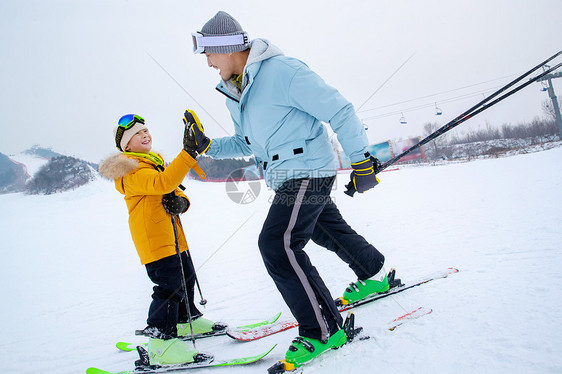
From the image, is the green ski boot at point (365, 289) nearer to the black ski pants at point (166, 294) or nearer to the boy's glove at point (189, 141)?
the black ski pants at point (166, 294)

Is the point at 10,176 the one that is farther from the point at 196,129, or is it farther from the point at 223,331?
the point at 196,129

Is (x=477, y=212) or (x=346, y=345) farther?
(x=477, y=212)

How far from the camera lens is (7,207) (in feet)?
63.8

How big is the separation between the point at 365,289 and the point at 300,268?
3.00 ft

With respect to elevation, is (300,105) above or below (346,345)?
above

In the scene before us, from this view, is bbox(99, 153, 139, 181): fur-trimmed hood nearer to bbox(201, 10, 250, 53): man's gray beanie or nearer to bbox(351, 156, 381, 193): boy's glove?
bbox(201, 10, 250, 53): man's gray beanie

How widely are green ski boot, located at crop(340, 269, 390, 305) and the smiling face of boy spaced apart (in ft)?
6.97

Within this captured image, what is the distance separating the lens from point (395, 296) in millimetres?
2305

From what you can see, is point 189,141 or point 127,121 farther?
point 127,121

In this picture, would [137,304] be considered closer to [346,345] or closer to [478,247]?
[346,345]

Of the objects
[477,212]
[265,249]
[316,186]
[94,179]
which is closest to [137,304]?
[265,249]

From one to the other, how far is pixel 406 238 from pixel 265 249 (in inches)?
132

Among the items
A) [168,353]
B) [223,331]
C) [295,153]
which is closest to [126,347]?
[168,353]

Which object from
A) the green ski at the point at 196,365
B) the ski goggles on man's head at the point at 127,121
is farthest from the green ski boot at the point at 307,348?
the ski goggles on man's head at the point at 127,121
